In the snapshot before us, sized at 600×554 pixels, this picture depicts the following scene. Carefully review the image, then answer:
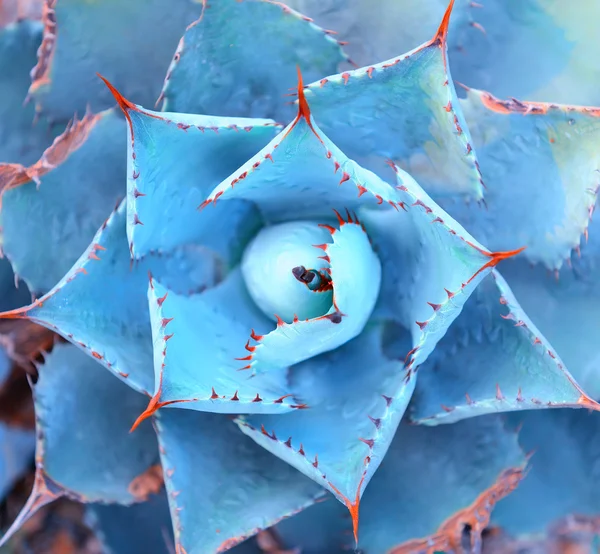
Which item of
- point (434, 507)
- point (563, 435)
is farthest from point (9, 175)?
point (563, 435)

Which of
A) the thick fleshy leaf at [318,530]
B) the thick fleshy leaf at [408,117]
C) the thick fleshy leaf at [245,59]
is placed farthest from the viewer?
the thick fleshy leaf at [318,530]

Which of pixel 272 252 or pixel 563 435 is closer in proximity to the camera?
pixel 272 252

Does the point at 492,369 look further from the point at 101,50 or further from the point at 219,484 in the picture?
the point at 101,50

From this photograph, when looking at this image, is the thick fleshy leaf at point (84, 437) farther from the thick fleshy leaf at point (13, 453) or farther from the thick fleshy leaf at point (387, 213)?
the thick fleshy leaf at point (387, 213)

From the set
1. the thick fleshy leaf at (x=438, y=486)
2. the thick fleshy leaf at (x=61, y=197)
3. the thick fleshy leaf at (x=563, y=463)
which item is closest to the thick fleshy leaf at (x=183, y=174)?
the thick fleshy leaf at (x=61, y=197)

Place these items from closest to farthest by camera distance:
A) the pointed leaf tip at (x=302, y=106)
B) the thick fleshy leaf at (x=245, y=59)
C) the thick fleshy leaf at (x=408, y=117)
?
the pointed leaf tip at (x=302, y=106), the thick fleshy leaf at (x=408, y=117), the thick fleshy leaf at (x=245, y=59)

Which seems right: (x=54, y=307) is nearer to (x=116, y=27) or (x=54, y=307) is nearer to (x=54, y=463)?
(x=54, y=463)

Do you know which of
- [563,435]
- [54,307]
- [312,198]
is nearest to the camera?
[54,307]
